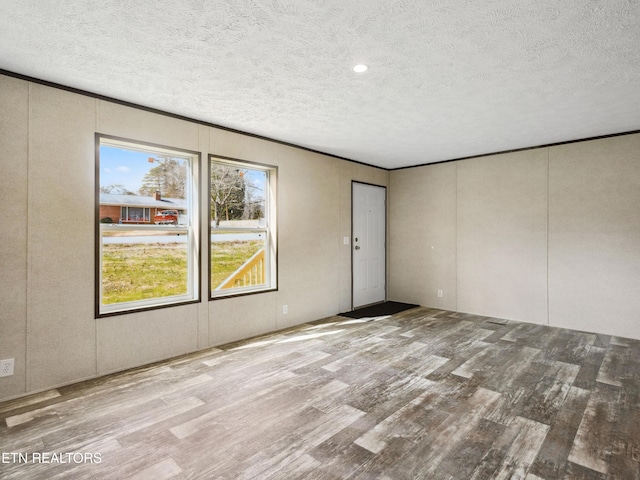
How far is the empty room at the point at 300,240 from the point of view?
2033 millimetres

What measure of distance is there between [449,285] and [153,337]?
15.0ft

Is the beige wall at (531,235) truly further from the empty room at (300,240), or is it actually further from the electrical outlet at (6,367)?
the electrical outlet at (6,367)

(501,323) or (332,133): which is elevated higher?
(332,133)

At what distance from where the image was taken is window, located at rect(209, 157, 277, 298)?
410 cm

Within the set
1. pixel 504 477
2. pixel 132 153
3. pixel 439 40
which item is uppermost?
pixel 439 40

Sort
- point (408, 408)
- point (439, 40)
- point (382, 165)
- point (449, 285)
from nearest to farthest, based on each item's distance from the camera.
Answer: point (439, 40), point (408, 408), point (449, 285), point (382, 165)

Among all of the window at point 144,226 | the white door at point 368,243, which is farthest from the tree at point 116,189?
the white door at point 368,243

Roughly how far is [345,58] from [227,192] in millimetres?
2333

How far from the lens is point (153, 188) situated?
3.60m

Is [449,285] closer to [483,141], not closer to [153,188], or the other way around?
[483,141]

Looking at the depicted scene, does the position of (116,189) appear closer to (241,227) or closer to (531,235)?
(241,227)

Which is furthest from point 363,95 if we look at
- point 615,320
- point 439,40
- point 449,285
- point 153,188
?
point 615,320

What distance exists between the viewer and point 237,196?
4.35 meters

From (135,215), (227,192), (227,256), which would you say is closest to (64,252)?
(135,215)
